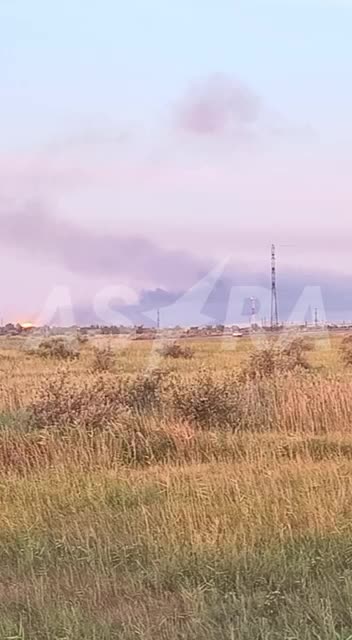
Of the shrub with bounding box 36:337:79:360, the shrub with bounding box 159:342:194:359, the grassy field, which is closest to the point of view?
the grassy field

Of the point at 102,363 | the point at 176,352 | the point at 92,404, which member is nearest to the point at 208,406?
the point at 92,404

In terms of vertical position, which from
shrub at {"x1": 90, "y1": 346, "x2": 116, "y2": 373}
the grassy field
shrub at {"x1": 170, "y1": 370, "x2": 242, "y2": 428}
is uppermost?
shrub at {"x1": 90, "y1": 346, "x2": 116, "y2": 373}

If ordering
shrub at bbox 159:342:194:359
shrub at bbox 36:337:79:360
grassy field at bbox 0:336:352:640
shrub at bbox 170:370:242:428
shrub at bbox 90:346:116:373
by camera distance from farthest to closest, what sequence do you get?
shrub at bbox 36:337:79:360 → shrub at bbox 159:342:194:359 → shrub at bbox 90:346:116:373 → shrub at bbox 170:370:242:428 → grassy field at bbox 0:336:352:640

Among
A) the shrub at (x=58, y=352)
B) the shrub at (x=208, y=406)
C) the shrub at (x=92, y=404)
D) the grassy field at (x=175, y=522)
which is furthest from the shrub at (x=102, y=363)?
the grassy field at (x=175, y=522)

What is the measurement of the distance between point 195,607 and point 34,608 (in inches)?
39.6

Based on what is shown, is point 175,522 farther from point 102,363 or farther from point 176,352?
point 176,352

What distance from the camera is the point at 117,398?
540 inches

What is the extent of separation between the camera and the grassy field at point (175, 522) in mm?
5219

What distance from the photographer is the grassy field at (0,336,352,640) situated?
5.22 m

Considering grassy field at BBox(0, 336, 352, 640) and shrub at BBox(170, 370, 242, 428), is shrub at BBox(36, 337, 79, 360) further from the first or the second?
grassy field at BBox(0, 336, 352, 640)

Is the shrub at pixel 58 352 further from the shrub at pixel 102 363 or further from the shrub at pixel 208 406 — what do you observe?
the shrub at pixel 208 406

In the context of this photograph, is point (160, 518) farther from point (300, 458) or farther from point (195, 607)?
point (300, 458)

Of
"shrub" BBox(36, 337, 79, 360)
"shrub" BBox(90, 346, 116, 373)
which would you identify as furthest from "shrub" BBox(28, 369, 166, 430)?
"shrub" BBox(36, 337, 79, 360)

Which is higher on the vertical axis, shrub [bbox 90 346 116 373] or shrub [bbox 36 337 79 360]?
shrub [bbox 36 337 79 360]
